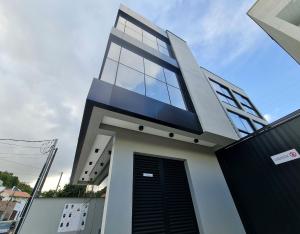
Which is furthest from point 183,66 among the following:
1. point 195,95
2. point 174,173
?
point 174,173

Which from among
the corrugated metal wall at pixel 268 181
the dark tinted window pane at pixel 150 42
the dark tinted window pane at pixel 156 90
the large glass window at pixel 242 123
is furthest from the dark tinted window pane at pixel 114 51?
the large glass window at pixel 242 123

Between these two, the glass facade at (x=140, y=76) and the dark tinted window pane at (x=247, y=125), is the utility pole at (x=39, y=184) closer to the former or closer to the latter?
the glass facade at (x=140, y=76)

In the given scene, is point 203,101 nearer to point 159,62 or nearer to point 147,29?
point 159,62

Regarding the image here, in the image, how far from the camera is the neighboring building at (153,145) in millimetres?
3389

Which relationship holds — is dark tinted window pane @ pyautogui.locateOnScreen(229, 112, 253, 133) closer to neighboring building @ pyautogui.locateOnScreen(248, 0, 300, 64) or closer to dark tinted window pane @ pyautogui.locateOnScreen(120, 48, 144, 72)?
neighboring building @ pyautogui.locateOnScreen(248, 0, 300, 64)

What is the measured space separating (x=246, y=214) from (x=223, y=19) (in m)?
8.74

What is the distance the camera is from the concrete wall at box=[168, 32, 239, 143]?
201 inches

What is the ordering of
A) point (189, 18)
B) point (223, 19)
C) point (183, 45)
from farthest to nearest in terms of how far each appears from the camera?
point (183, 45)
point (189, 18)
point (223, 19)

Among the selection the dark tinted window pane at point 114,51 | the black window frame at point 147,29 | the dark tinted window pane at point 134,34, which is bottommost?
the dark tinted window pane at point 114,51

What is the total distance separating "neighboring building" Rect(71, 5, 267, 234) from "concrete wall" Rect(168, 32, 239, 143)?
5 cm

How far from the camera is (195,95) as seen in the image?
19.7 feet

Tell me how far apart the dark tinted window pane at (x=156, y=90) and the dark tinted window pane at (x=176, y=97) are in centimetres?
24

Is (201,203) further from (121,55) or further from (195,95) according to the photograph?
(121,55)

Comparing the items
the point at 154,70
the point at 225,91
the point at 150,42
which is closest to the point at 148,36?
the point at 150,42
